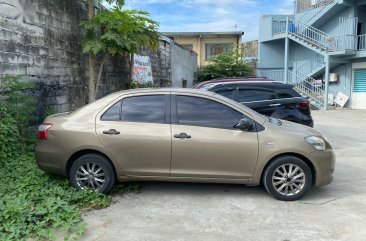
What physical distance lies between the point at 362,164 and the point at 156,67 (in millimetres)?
9411

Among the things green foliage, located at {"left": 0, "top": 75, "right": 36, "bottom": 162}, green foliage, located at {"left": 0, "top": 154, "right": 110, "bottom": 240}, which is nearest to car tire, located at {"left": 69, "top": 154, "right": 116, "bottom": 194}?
green foliage, located at {"left": 0, "top": 154, "right": 110, "bottom": 240}

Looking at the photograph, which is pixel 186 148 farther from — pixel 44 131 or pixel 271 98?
pixel 271 98

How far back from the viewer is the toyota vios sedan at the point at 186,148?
5008 millimetres

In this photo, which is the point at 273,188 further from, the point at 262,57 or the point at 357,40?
the point at 262,57

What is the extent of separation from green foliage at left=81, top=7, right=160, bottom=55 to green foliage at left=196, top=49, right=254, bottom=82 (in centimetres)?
1571

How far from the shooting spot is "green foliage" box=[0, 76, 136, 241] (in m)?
4.01

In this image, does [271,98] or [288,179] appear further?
[271,98]

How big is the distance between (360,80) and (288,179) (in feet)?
68.0

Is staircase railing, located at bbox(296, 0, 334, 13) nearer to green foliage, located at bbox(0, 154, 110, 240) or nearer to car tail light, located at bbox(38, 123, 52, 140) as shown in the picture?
car tail light, located at bbox(38, 123, 52, 140)

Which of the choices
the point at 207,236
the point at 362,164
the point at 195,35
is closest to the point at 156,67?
the point at 362,164

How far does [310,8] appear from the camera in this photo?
85.6 ft

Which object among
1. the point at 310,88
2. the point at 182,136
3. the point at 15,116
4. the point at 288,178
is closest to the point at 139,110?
the point at 182,136

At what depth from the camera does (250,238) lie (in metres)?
3.99

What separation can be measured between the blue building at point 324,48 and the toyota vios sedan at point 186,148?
1806 cm
